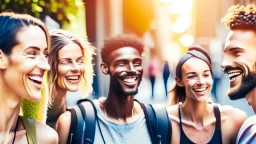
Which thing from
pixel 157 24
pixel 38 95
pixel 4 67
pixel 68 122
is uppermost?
pixel 157 24

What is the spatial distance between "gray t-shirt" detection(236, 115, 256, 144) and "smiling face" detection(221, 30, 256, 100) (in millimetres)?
161

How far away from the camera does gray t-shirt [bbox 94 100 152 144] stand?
2719 mm

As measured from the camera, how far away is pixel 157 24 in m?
2.79

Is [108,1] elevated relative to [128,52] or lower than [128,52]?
elevated

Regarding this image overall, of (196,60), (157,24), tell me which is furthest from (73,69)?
(196,60)

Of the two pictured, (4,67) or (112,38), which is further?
(112,38)

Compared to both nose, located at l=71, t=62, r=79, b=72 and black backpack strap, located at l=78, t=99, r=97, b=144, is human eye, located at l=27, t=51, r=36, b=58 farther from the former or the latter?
black backpack strap, located at l=78, t=99, r=97, b=144

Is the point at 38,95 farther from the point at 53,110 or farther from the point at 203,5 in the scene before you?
the point at 203,5

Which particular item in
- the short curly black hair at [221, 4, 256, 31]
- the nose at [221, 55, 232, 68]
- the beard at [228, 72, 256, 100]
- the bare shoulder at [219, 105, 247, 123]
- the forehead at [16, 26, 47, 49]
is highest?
the short curly black hair at [221, 4, 256, 31]

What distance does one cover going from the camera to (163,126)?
2.80 m

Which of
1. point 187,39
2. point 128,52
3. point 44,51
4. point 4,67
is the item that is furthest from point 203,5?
point 4,67

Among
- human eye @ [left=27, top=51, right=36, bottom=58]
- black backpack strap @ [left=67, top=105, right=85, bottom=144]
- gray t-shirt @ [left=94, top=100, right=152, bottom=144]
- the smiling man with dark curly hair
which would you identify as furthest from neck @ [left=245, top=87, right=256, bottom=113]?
human eye @ [left=27, top=51, right=36, bottom=58]

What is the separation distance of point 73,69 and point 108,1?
45 centimetres

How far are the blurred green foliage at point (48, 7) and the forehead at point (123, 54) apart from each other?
0.32 m
